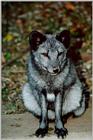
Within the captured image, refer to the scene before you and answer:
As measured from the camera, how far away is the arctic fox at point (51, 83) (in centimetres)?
536

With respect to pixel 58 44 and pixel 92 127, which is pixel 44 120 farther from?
pixel 58 44

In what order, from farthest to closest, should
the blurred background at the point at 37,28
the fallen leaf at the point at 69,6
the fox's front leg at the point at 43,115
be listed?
the fallen leaf at the point at 69,6
the blurred background at the point at 37,28
the fox's front leg at the point at 43,115

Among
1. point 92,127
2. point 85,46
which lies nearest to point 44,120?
point 92,127

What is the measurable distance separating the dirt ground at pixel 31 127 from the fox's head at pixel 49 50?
804 mm

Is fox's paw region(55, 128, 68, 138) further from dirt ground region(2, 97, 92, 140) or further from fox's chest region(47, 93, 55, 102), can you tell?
fox's chest region(47, 93, 55, 102)

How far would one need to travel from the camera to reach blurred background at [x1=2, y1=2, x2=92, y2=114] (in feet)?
25.6

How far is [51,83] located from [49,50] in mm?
492

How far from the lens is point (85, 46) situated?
29.0 feet

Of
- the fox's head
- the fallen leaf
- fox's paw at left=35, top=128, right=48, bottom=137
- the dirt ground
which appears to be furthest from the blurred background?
the fox's head

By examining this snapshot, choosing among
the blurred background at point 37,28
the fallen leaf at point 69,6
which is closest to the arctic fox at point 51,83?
the blurred background at point 37,28

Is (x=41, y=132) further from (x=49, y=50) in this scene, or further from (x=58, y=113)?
(x=49, y=50)

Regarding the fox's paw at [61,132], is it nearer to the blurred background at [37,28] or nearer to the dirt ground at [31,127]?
the dirt ground at [31,127]

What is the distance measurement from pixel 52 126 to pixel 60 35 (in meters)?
1.21

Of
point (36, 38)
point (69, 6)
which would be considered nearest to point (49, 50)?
point (36, 38)
